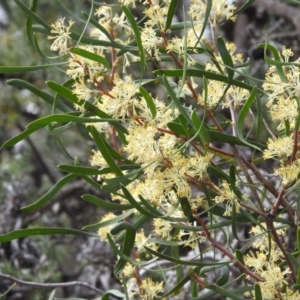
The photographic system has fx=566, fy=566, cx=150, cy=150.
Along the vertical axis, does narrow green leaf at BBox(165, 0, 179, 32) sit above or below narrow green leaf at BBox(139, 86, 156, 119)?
above

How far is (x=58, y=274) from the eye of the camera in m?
1.19

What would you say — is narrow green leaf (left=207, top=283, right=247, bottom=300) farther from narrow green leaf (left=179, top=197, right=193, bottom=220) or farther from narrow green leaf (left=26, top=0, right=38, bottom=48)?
narrow green leaf (left=26, top=0, right=38, bottom=48)

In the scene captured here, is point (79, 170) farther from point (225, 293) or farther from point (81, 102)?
point (225, 293)

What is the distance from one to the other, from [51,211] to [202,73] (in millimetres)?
1093

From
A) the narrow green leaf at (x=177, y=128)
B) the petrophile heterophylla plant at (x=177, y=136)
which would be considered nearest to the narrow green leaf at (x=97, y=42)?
the petrophile heterophylla plant at (x=177, y=136)

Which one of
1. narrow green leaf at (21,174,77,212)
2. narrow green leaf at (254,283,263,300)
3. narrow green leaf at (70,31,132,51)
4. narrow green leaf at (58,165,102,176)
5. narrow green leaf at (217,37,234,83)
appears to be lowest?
narrow green leaf at (254,283,263,300)

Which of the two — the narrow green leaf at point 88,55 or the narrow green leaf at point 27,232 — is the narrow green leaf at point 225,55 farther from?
the narrow green leaf at point 27,232

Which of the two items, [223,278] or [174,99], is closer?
[174,99]

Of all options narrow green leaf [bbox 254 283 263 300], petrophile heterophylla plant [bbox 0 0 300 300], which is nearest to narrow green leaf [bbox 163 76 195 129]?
petrophile heterophylla plant [bbox 0 0 300 300]

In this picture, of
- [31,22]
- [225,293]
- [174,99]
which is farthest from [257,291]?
[31,22]

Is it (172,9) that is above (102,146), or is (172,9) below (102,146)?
above

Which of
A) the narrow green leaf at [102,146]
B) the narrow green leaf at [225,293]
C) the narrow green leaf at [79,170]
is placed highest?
the narrow green leaf at [102,146]

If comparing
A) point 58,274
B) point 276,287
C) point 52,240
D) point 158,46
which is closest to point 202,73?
point 158,46

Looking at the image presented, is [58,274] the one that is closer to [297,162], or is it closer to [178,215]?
[178,215]
